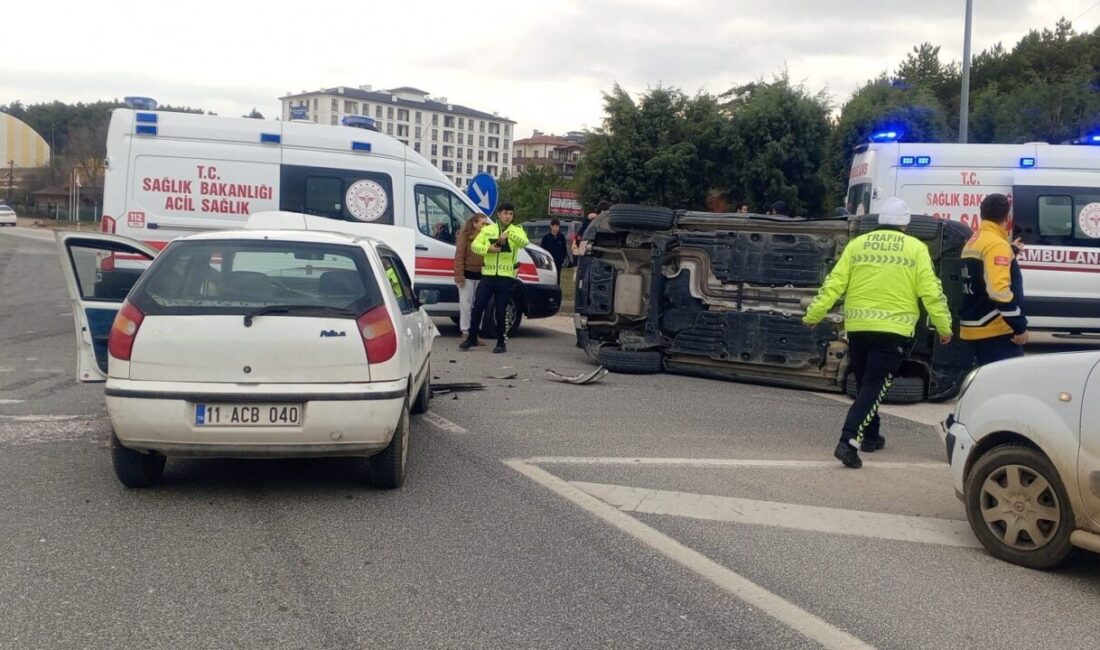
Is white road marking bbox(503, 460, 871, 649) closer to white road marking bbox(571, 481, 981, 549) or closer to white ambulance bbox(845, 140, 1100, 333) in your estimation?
white road marking bbox(571, 481, 981, 549)

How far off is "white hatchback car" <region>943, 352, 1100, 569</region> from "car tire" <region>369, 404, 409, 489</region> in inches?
119

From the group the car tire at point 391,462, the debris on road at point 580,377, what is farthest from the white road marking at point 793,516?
the debris on road at point 580,377

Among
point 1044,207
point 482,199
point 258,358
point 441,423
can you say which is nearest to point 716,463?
point 441,423

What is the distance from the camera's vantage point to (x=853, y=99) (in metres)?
32.0

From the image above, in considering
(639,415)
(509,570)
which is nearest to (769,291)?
(639,415)

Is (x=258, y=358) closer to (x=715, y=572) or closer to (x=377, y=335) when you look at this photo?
(x=377, y=335)

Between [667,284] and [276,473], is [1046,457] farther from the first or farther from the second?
[667,284]

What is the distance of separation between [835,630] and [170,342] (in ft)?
11.7

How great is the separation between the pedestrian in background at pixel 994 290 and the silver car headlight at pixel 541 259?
Result: 24.6 feet

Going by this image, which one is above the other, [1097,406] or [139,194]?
[139,194]

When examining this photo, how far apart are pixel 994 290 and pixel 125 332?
5.57 meters

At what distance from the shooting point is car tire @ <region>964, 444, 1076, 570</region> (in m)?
4.75

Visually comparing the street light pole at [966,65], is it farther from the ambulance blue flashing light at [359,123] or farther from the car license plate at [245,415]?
the car license plate at [245,415]

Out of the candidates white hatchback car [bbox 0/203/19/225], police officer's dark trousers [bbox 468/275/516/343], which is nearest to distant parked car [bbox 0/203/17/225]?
white hatchback car [bbox 0/203/19/225]
